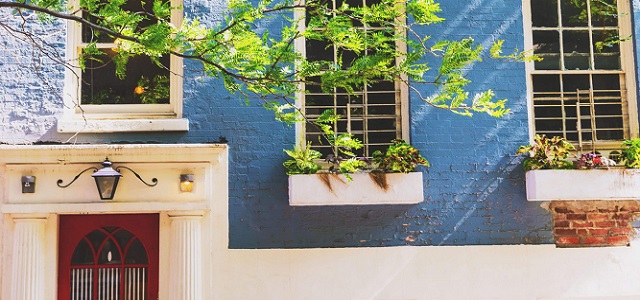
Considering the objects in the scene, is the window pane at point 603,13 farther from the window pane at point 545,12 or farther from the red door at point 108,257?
the red door at point 108,257

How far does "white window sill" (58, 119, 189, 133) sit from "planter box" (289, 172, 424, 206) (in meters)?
1.38

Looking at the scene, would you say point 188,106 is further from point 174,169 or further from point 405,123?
point 405,123

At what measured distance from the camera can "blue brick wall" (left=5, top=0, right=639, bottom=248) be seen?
741 centimetres

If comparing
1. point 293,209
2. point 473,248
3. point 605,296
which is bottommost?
point 605,296

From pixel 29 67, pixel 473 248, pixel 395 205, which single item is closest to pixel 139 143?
pixel 29 67

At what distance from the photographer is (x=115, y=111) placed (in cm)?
769

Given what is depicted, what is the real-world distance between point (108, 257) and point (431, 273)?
346cm

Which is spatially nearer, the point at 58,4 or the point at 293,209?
the point at 58,4

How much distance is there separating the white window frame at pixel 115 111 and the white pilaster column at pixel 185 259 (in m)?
1.02

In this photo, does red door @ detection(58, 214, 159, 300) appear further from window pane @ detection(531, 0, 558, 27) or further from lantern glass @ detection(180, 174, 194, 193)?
window pane @ detection(531, 0, 558, 27)

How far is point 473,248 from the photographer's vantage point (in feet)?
24.4

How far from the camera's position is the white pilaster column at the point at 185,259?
712 centimetres

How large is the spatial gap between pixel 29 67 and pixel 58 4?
7.13ft

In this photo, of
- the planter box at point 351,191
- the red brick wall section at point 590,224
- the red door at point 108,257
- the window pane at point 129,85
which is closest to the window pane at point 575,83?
the red brick wall section at point 590,224
